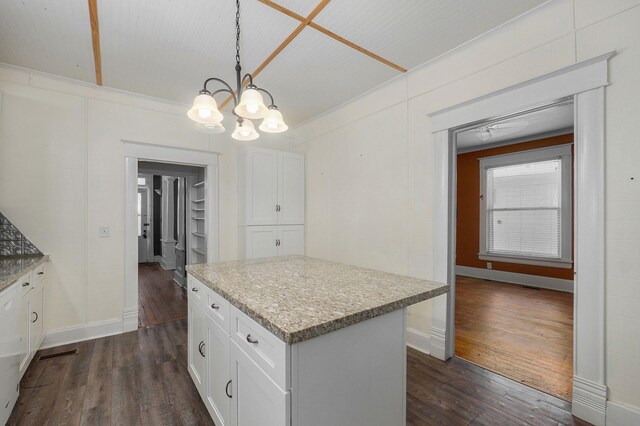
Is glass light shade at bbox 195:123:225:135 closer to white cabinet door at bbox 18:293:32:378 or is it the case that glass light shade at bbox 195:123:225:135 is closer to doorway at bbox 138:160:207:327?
white cabinet door at bbox 18:293:32:378

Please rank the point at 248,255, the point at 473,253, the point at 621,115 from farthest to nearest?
the point at 473,253 → the point at 248,255 → the point at 621,115

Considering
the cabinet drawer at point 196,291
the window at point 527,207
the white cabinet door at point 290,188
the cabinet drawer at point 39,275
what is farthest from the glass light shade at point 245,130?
the window at point 527,207

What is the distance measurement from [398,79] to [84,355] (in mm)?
3888

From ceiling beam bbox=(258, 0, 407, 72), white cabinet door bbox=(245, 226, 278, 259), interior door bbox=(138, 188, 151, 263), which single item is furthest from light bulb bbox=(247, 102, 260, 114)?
interior door bbox=(138, 188, 151, 263)

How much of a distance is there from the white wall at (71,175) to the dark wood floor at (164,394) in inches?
24.5

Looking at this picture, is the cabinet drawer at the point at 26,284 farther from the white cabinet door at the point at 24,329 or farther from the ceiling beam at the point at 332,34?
the ceiling beam at the point at 332,34

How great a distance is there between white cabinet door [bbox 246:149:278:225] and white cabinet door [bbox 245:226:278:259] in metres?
0.08

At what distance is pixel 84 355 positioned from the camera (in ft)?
8.39

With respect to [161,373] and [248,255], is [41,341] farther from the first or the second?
[248,255]

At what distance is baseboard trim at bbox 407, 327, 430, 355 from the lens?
2.58 m

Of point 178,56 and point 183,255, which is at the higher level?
point 178,56

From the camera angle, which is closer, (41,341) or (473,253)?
(41,341)

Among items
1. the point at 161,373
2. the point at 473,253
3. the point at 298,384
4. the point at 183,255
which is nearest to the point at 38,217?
the point at 161,373

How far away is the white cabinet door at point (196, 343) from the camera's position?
1.85m
